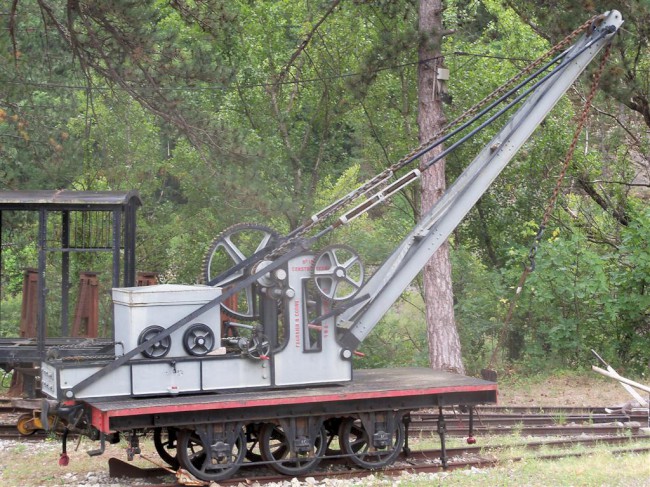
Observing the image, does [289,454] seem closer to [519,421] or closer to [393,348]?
[519,421]

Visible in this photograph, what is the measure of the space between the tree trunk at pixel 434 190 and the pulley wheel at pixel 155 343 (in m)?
7.26

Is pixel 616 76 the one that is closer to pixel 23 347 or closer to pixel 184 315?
pixel 184 315

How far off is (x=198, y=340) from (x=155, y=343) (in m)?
0.44

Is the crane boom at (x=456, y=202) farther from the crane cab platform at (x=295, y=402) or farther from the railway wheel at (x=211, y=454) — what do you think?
the railway wheel at (x=211, y=454)

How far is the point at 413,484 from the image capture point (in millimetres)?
9133

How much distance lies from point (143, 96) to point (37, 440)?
563 centimetres

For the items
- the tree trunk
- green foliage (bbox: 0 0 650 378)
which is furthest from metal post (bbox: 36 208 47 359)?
the tree trunk

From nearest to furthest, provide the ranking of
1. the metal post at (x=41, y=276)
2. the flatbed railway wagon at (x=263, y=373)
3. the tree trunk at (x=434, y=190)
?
the flatbed railway wagon at (x=263, y=373) → the metal post at (x=41, y=276) → the tree trunk at (x=434, y=190)

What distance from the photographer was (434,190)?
51.8ft

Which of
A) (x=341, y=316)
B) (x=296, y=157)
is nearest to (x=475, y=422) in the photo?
(x=341, y=316)

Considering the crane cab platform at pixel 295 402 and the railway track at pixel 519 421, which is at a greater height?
the crane cab platform at pixel 295 402

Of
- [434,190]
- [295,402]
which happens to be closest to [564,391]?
[434,190]

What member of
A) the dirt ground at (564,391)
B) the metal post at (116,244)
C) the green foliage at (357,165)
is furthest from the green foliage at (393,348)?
the metal post at (116,244)

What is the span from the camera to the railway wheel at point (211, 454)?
927 cm
